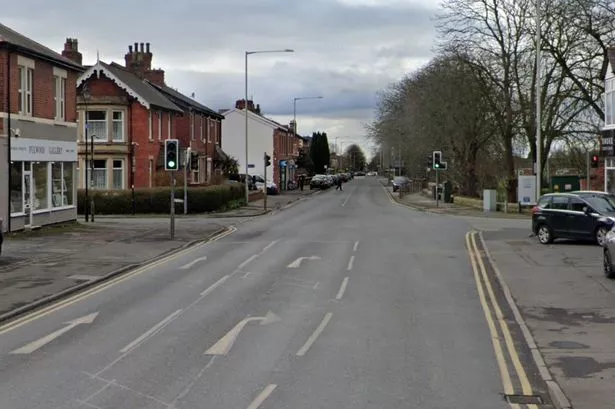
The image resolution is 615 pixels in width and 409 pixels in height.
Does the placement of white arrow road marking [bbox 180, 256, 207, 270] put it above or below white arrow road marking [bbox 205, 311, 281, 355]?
above

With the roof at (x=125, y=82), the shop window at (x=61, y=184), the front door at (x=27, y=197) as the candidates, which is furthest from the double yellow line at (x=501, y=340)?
the roof at (x=125, y=82)

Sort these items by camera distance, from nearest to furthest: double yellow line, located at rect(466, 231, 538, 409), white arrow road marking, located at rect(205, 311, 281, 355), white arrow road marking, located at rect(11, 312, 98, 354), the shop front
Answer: double yellow line, located at rect(466, 231, 538, 409), white arrow road marking, located at rect(205, 311, 281, 355), white arrow road marking, located at rect(11, 312, 98, 354), the shop front

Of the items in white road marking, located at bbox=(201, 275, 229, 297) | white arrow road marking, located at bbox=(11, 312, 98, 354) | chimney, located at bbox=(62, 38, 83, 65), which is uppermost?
chimney, located at bbox=(62, 38, 83, 65)

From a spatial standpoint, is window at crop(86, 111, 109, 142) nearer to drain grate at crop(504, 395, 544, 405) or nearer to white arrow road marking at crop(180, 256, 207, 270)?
white arrow road marking at crop(180, 256, 207, 270)

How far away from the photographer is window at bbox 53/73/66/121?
30.0 meters

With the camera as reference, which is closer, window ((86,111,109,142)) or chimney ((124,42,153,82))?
window ((86,111,109,142))

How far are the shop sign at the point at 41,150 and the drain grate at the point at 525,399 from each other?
2215cm

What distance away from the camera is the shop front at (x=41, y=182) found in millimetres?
26406

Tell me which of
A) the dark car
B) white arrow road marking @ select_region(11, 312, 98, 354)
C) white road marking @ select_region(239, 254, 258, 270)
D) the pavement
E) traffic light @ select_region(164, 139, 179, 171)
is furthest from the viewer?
traffic light @ select_region(164, 139, 179, 171)

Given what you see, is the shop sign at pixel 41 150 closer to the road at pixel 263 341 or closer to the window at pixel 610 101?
the road at pixel 263 341

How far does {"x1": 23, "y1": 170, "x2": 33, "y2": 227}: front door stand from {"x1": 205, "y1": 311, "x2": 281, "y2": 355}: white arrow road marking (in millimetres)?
17362

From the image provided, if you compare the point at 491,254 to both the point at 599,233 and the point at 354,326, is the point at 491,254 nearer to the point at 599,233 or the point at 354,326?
the point at 599,233

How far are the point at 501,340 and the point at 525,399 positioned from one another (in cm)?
309

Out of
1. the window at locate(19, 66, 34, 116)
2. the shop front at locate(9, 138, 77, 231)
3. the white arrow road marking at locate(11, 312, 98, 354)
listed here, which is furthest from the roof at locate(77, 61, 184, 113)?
the white arrow road marking at locate(11, 312, 98, 354)
